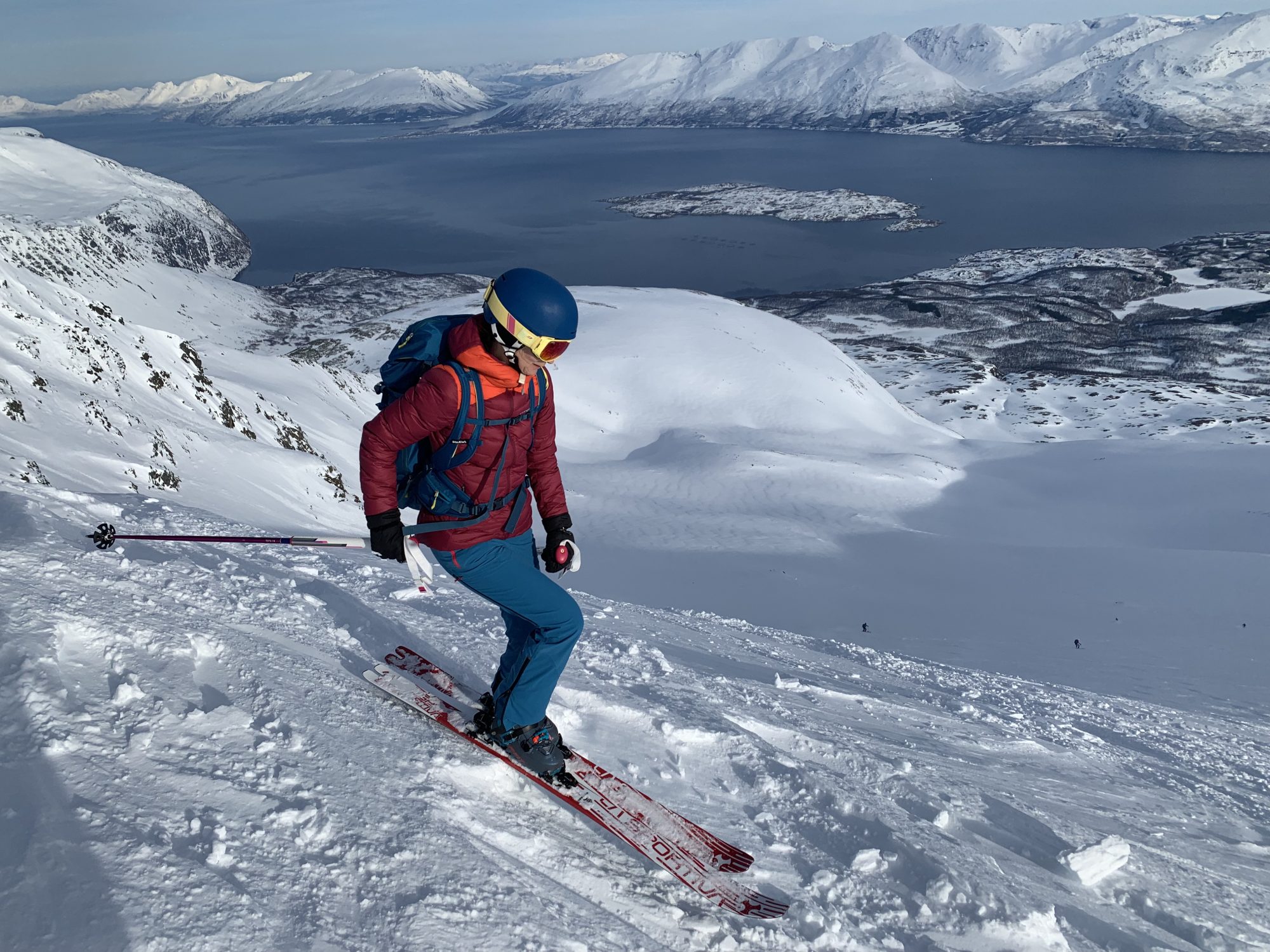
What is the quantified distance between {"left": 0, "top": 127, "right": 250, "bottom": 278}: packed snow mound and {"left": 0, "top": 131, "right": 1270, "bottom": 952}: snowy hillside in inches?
4740

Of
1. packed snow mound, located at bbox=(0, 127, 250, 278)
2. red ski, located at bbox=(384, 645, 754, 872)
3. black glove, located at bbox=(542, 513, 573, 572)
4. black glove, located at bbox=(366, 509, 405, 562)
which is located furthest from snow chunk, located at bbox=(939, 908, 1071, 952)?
packed snow mound, located at bbox=(0, 127, 250, 278)

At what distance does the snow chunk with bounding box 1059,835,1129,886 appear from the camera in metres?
4.34

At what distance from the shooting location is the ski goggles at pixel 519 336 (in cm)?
393

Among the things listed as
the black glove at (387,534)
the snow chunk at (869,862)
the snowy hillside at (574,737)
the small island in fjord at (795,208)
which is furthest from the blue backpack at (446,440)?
the small island in fjord at (795,208)

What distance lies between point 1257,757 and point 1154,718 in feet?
3.61

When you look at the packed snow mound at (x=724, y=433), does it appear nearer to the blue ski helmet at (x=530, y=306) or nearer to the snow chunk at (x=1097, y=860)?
the snow chunk at (x=1097, y=860)

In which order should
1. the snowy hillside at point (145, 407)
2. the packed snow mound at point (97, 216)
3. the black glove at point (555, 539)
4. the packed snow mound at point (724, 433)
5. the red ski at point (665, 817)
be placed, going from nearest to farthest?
the red ski at point (665, 817) < the black glove at point (555, 539) < the snowy hillside at point (145, 407) < the packed snow mound at point (724, 433) < the packed snow mound at point (97, 216)

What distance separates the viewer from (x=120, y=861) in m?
2.95

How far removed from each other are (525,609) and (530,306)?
171 cm

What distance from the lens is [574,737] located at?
5.18 m

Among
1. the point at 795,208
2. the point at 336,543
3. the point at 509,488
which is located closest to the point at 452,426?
the point at 509,488

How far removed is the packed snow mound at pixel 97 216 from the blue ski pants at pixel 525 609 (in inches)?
4943

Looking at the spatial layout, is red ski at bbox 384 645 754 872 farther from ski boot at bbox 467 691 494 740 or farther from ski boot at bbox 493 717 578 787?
ski boot at bbox 467 691 494 740

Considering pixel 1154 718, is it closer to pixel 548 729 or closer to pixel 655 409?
pixel 548 729
